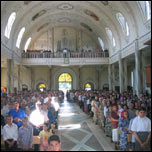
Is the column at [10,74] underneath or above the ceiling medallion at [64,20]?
underneath

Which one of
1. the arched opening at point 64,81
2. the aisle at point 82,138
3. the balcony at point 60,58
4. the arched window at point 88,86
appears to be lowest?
the aisle at point 82,138

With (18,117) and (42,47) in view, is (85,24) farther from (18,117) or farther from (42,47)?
Answer: (18,117)

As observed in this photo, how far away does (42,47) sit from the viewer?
3197 centimetres

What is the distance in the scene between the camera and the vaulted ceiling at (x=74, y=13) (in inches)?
643

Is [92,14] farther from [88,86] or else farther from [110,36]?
[88,86]

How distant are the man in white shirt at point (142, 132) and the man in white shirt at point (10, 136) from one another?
3.48 m

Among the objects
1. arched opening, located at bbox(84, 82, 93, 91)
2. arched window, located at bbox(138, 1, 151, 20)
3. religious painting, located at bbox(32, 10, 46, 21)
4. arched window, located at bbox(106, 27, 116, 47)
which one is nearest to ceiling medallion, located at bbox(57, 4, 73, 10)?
religious painting, located at bbox(32, 10, 46, 21)

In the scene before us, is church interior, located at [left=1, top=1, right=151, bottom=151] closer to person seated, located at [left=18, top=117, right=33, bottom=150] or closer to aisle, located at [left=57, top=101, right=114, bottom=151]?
aisle, located at [left=57, top=101, right=114, bottom=151]

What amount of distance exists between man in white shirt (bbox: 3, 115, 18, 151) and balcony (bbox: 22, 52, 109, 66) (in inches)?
779

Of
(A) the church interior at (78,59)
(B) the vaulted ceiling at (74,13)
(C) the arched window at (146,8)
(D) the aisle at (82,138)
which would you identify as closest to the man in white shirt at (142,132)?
(A) the church interior at (78,59)

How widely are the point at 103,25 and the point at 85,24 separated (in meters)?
4.61

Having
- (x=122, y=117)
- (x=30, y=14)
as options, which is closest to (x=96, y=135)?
(x=122, y=117)

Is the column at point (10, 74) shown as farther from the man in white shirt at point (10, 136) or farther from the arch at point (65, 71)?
the man in white shirt at point (10, 136)

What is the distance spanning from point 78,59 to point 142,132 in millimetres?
20005
